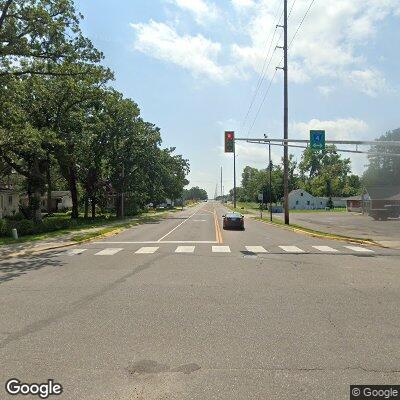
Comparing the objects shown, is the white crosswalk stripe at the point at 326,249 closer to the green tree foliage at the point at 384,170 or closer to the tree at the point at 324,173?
the green tree foliage at the point at 384,170

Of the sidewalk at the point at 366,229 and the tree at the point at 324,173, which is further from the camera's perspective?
the tree at the point at 324,173

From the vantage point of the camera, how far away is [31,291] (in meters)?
10.4

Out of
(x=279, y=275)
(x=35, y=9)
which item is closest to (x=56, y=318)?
(x=279, y=275)

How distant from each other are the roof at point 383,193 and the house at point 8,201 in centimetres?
5249

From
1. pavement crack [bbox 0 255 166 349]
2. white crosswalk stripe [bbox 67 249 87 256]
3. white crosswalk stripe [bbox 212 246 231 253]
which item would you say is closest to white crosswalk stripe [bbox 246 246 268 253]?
white crosswalk stripe [bbox 212 246 231 253]

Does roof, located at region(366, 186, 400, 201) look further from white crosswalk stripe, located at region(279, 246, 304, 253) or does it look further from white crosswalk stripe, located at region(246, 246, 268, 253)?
white crosswalk stripe, located at region(246, 246, 268, 253)

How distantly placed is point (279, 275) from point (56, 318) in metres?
6.60

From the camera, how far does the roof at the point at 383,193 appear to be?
6749cm

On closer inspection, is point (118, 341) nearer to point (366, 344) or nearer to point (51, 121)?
point (366, 344)

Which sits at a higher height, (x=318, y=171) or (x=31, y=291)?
(x=318, y=171)

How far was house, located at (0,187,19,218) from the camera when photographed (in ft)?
177

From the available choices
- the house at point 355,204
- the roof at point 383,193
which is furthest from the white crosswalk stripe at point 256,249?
the house at point 355,204

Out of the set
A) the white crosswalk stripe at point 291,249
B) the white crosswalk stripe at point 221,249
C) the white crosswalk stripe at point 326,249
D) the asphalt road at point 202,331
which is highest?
the asphalt road at point 202,331

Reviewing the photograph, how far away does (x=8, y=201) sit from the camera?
58250mm
